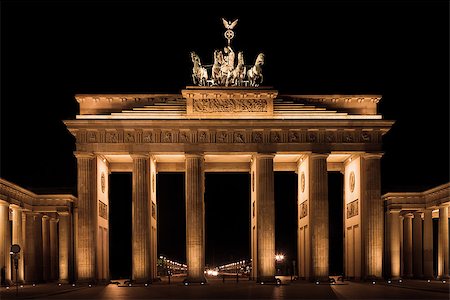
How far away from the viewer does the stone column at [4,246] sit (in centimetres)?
6362

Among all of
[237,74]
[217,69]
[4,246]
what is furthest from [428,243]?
[4,246]

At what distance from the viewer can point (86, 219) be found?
67375 mm

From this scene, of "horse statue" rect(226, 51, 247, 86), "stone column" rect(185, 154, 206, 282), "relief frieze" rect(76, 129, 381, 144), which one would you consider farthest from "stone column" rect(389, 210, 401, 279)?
"horse statue" rect(226, 51, 247, 86)

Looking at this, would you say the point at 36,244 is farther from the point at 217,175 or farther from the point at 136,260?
the point at 217,175

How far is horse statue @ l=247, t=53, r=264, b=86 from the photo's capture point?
7000 cm

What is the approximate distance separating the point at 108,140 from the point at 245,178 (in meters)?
39.0

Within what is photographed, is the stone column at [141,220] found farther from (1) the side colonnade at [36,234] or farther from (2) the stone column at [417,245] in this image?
(2) the stone column at [417,245]

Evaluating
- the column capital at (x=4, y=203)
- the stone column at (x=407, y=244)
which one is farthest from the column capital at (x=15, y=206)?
the stone column at (x=407, y=244)

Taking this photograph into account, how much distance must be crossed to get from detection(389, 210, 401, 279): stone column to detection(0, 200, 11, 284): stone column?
3332cm

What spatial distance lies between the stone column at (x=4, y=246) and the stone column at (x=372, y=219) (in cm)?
3014

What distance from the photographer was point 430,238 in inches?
2945

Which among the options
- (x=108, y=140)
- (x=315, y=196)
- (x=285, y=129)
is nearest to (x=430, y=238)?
(x=315, y=196)

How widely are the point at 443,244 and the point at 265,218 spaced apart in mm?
17960

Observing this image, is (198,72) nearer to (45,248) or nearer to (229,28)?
(229,28)
